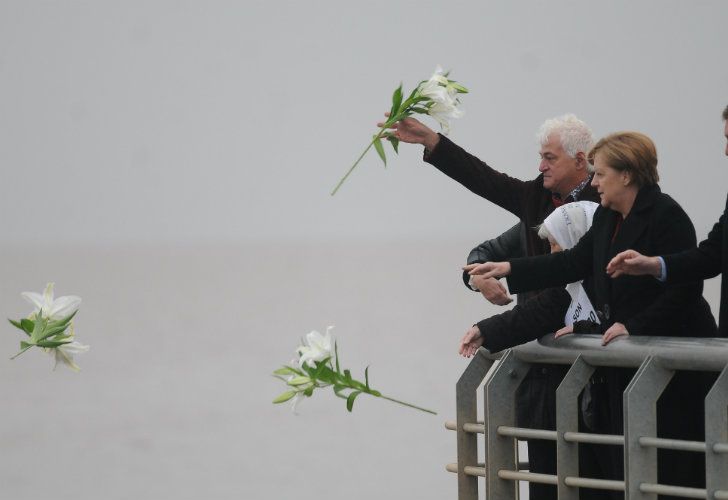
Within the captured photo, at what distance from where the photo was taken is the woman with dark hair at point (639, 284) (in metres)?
4.63

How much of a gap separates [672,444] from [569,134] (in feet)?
5.86

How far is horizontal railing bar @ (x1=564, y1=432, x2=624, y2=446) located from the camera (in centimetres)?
441

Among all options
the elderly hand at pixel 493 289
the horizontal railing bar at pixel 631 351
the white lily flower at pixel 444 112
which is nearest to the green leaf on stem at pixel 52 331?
the white lily flower at pixel 444 112

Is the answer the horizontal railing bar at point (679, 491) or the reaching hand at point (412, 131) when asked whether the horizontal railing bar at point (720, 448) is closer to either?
the horizontal railing bar at point (679, 491)

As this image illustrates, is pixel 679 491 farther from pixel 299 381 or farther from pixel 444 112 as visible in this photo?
pixel 444 112

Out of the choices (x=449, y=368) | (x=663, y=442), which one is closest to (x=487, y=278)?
(x=663, y=442)

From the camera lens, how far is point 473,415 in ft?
16.7

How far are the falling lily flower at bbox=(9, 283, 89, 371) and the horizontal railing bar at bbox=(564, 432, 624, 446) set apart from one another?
1109 millimetres

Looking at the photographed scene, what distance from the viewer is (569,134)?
19.3 feet

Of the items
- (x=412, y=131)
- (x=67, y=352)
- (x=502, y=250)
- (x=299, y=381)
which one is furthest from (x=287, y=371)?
(x=502, y=250)

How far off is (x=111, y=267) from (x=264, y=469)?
4905 centimetres

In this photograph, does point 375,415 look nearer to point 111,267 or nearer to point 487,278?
point 487,278

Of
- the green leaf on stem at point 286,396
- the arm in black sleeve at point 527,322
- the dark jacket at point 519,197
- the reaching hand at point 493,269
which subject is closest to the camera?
the green leaf on stem at point 286,396

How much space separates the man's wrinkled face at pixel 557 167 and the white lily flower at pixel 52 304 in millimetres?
2028
